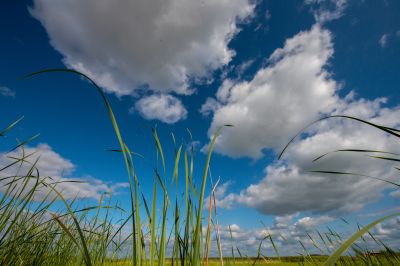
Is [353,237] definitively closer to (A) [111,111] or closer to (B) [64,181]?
(A) [111,111]

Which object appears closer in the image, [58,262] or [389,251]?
[389,251]

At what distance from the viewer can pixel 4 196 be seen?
309cm

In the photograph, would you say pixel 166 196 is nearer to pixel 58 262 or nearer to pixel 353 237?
pixel 353 237

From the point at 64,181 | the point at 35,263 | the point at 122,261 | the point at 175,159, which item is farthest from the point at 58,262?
the point at 175,159

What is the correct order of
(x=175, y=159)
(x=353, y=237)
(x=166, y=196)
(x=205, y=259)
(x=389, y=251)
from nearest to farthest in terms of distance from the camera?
(x=353, y=237)
(x=166, y=196)
(x=175, y=159)
(x=205, y=259)
(x=389, y=251)

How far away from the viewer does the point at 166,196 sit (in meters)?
1.74

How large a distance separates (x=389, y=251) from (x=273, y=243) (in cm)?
141

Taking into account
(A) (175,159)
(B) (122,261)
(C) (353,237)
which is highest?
(B) (122,261)

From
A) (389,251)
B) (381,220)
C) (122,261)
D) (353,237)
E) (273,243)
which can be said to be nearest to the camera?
(353,237)

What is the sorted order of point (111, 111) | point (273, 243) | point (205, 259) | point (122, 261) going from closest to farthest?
point (111, 111) < point (205, 259) < point (273, 243) < point (122, 261)

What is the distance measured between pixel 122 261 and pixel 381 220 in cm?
514

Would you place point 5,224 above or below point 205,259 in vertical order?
above

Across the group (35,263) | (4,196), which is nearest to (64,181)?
→ (4,196)

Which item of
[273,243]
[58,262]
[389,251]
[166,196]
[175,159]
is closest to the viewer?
[166,196]
